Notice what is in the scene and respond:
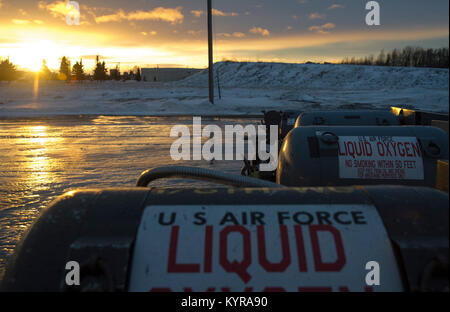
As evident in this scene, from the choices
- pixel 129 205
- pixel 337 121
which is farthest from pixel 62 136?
pixel 129 205

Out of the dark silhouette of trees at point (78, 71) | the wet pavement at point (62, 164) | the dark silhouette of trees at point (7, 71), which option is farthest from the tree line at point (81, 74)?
the wet pavement at point (62, 164)

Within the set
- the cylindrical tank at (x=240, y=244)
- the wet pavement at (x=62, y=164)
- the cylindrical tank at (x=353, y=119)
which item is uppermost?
the cylindrical tank at (x=353, y=119)

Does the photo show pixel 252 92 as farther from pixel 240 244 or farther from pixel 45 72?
pixel 45 72

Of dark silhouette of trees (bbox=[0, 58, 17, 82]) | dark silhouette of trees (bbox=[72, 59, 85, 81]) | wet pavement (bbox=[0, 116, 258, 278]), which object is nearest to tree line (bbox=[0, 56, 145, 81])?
dark silhouette of trees (bbox=[72, 59, 85, 81])

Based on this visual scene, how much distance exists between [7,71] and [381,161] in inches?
3115

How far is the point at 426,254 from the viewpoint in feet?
4.50

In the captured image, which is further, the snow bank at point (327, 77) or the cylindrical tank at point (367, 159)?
the snow bank at point (327, 77)

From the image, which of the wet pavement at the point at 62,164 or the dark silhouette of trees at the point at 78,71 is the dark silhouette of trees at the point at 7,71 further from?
the wet pavement at the point at 62,164

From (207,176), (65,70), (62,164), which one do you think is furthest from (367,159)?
(65,70)

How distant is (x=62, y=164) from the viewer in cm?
895

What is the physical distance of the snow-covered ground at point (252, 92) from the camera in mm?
28047

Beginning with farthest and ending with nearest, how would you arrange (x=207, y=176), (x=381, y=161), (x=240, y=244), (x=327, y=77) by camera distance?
(x=327, y=77)
(x=381, y=161)
(x=207, y=176)
(x=240, y=244)

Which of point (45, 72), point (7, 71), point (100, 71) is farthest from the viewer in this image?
point (45, 72)

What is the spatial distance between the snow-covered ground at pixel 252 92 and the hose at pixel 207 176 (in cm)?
1345
